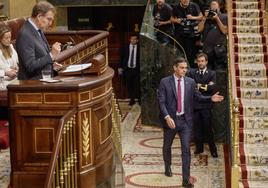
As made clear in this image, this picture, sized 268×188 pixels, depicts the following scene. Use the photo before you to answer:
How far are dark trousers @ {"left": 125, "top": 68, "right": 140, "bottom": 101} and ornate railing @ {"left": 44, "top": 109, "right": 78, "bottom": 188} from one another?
9765mm

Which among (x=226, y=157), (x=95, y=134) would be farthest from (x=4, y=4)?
(x=95, y=134)

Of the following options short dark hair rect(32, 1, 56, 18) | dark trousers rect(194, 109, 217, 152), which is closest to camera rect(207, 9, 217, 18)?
dark trousers rect(194, 109, 217, 152)

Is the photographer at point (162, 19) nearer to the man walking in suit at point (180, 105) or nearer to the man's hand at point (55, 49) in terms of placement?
the man walking in suit at point (180, 105)

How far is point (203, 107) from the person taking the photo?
35.9ft

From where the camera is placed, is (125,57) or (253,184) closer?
(253,184)

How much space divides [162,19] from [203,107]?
290cm

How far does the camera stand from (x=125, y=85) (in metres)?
16.8

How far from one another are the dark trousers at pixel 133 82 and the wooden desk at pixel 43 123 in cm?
951

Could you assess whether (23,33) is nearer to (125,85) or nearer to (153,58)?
(153,58)

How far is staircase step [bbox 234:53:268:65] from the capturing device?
11922 mm

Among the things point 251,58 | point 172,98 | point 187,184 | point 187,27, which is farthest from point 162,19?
point 187,184

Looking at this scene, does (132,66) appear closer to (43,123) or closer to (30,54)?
(30,54)

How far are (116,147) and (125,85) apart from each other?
912 centimetres

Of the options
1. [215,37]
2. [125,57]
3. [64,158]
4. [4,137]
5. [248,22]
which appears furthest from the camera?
[125,57]
